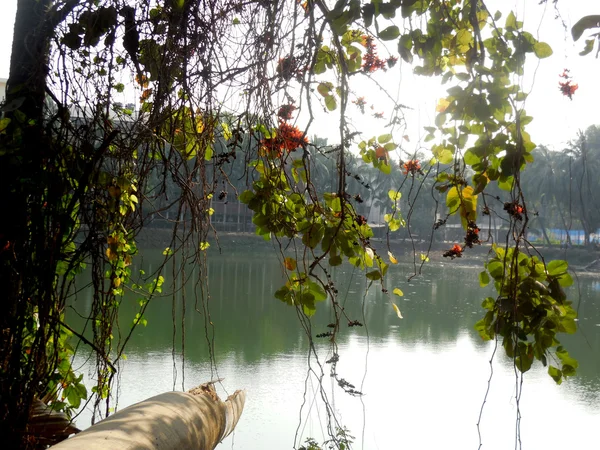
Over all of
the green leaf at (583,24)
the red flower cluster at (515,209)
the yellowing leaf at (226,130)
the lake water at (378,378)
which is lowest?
the lake water at (378,378)

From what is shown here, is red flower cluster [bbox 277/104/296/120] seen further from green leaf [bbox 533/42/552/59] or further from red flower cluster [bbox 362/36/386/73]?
green leaf [bbox 533/42/552/59]

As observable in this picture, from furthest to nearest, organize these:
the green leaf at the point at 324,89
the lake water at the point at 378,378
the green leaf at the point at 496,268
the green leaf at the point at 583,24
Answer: the lake water at the point at 378,378 < the green leaf at the point at 324,89 < the green leaf at the point at 496,268 < the green leaf at the point at 583,24

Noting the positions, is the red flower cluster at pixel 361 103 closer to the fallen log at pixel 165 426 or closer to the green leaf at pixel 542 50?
the green leaf at pixel 542 50

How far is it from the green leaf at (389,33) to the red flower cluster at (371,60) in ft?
1.21

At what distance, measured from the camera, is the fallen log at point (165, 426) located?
4.52 feet

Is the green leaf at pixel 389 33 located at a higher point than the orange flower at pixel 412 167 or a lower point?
higher

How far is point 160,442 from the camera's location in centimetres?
148

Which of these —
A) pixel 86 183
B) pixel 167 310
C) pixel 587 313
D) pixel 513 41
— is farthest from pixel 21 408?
pixel 587 313

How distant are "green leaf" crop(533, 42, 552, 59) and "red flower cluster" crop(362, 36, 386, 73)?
0.46 m

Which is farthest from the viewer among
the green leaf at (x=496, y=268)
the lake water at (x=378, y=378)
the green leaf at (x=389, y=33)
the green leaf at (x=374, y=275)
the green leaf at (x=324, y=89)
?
the lake water at (x=378, y=378)

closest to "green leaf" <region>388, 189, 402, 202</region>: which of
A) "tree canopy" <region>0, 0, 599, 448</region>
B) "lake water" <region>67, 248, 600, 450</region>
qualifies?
"tree canopy" <region>0, 0, 599, 448</region>

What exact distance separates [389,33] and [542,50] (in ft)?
0.77

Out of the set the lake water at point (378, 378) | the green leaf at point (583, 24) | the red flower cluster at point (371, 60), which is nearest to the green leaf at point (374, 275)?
the red flower cluster at point (371, 60)

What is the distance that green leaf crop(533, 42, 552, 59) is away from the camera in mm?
1066
